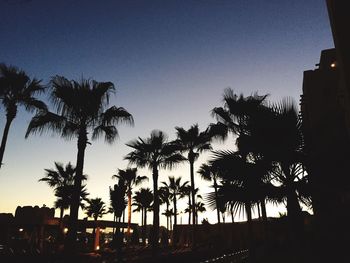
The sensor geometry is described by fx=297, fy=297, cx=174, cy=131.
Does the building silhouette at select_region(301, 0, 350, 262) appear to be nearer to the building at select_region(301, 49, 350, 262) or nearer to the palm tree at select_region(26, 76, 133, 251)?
the building at select_region(301, 49, 350, 262)

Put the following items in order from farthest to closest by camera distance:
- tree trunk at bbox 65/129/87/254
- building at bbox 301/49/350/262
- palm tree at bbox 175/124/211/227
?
1. palm tree at bbox 175/124/211/227
2. tree trunk at bbox 65/129/87/254
3. building at bbox 301/49/350/262

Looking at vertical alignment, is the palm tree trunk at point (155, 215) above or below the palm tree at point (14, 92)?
below

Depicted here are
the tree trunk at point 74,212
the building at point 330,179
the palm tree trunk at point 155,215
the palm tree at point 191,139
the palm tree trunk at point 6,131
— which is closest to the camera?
the building at point 330,179

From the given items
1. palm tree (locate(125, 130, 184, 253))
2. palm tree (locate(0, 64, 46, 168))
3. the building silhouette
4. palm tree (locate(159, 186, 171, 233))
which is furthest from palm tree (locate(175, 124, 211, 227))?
palm tree (locate(159, 186, 171, 233))

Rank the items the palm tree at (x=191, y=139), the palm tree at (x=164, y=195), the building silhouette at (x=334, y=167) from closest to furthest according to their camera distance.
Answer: the building silhouette at (x=334, y=167)
the palm tree at (x=191, y=139)
the palm tree at (x=164, y=195)

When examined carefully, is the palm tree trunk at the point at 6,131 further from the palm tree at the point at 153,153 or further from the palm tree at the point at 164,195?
the palm tree at the point at 164,195

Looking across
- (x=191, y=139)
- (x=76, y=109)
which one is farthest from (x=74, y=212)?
(x=191, y=139)

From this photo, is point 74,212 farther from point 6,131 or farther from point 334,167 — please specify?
point 334,167

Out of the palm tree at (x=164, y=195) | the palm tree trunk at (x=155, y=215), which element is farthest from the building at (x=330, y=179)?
the palm tree at (x=164, y=195)

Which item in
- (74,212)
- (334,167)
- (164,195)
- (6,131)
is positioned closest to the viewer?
(334,167)

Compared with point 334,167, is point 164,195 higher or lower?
higher

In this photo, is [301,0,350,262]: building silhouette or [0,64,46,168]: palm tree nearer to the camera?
[301,0,350,262]: building silhouette

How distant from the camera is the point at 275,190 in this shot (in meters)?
7.38

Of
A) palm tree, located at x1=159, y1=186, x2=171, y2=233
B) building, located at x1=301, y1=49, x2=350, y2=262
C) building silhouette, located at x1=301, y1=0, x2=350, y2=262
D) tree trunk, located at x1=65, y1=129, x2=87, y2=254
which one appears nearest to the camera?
building silhouette, located at x1=301, y1=0, x2=350, y2=262
